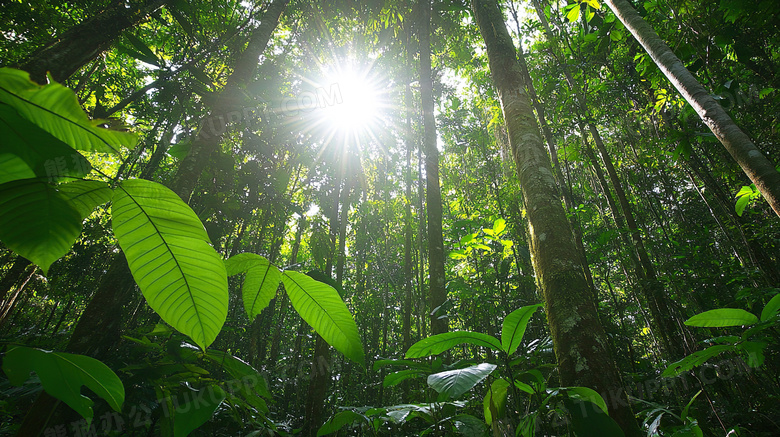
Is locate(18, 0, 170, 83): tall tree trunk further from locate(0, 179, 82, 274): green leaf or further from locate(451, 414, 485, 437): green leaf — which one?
locate(451, 414, 485, 437): green leaf

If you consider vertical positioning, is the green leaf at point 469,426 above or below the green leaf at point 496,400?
below

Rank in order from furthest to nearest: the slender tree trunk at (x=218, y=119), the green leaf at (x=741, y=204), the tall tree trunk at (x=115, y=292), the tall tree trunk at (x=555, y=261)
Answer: the slender tree trunk at (x=218, y=119)
the green leaf at (x=741, y=204)
the tall tree trunk at (x=555, y=261)
the tall tree trunk at (x=115, y=292)

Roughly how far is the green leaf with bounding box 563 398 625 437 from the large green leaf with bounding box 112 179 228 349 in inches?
38.0

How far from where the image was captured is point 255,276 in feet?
2.70

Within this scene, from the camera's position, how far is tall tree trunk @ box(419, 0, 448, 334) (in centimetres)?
396

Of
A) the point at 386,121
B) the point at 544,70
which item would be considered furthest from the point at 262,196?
the point at 544,70

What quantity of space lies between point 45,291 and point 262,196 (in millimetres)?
8869

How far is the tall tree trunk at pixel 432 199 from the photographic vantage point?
13.0 feet

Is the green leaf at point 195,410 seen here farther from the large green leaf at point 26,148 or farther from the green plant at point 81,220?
the large green leaf at point 26,148

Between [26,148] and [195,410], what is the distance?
58 centimetres

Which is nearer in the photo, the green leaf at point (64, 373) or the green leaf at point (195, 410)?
the green leaf at point (64, 373)

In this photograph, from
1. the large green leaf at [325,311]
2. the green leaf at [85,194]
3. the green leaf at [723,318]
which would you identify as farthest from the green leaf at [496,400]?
the green leaf at [85,194]

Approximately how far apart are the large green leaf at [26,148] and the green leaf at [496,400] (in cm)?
125

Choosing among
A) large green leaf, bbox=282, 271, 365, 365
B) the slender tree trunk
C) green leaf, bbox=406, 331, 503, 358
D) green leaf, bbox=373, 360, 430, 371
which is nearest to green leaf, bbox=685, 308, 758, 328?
green leaf, bbox=406, 331, 503, 358
